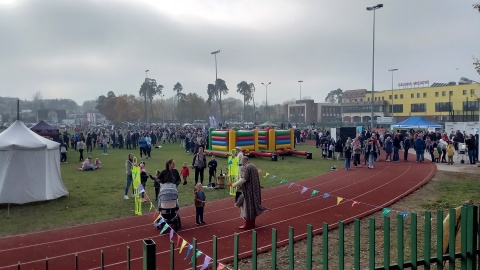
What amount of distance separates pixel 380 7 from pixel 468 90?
4585 centimetres

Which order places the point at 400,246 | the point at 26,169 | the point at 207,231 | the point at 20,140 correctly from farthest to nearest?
the point at 20,140, the point at 26,169, the point at 207,231, the point at 400,246

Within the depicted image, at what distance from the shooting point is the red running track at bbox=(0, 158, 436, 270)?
7.93 metres

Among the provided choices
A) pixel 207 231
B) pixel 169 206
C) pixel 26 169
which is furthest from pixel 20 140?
pixel 207 231

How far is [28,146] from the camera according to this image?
13.5 meters

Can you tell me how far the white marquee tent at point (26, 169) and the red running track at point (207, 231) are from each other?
4.03 meters

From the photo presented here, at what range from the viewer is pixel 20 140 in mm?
13695

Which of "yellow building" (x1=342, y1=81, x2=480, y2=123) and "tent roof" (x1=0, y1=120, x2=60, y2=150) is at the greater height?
"yellow building" (x1=342, y1=81, x2=480, y2=123)

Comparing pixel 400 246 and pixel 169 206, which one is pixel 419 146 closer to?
pixel 169 206

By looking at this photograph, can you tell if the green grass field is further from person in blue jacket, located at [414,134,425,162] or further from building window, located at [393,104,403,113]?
building window, located at [393,104,403,113]

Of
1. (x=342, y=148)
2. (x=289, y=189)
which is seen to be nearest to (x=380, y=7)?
(x=342, y=148)

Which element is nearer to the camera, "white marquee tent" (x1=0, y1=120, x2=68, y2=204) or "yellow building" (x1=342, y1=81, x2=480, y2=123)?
"white marquee tent" (x1=0, y1=120, x2=68, y2=204)

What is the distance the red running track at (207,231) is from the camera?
Result: 7930mm

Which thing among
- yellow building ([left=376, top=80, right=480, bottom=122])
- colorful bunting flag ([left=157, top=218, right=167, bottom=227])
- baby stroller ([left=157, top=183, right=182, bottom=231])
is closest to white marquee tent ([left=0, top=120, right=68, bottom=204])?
colorful bunting flag ([left=157, top=218, right=167, bottom=227])

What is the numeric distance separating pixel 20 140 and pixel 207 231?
8151 millimetres
